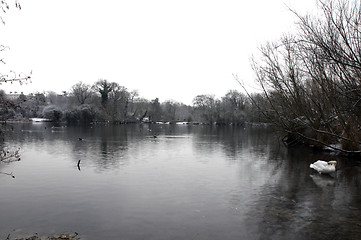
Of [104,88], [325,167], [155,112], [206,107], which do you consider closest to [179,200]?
[325,167]

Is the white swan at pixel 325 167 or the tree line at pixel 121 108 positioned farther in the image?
the tree line at pixel 121 108

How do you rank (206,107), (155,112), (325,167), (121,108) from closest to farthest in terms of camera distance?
1. (325,167)
2. (121,108)
3. (155,112)
4. (206,107)

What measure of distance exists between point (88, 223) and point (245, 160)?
14933 millimetres

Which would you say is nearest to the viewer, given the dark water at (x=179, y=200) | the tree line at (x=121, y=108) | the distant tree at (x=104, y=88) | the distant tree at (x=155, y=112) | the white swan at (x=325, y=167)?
the dark water at (x=179, y=200)

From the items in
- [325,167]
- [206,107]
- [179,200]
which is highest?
[206,107]

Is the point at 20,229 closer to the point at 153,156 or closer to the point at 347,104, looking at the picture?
the point at 347,104

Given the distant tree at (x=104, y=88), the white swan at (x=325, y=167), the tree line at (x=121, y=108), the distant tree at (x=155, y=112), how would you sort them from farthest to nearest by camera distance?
1. the distant tree at (x=155, y=112)
2. the distant tree at (x=104, y=88)
3. the tree line at (x=121, y=108)
4. the white swan at (x=325, y=167)

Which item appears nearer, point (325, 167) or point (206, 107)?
point (325, 167)

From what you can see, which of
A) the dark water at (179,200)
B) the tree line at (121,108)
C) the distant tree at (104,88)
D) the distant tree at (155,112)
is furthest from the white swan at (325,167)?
the distant tree at (155,112)

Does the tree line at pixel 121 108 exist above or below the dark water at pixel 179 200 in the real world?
above

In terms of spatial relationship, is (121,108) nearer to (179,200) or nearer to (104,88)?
(104,88)

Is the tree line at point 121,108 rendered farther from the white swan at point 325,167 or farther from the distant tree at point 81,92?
the white swan at point 325,167

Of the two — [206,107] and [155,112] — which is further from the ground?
[206,107]

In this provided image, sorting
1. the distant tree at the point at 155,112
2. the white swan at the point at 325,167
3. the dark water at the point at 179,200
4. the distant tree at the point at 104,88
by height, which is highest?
the distant tree at the point at 104,88
